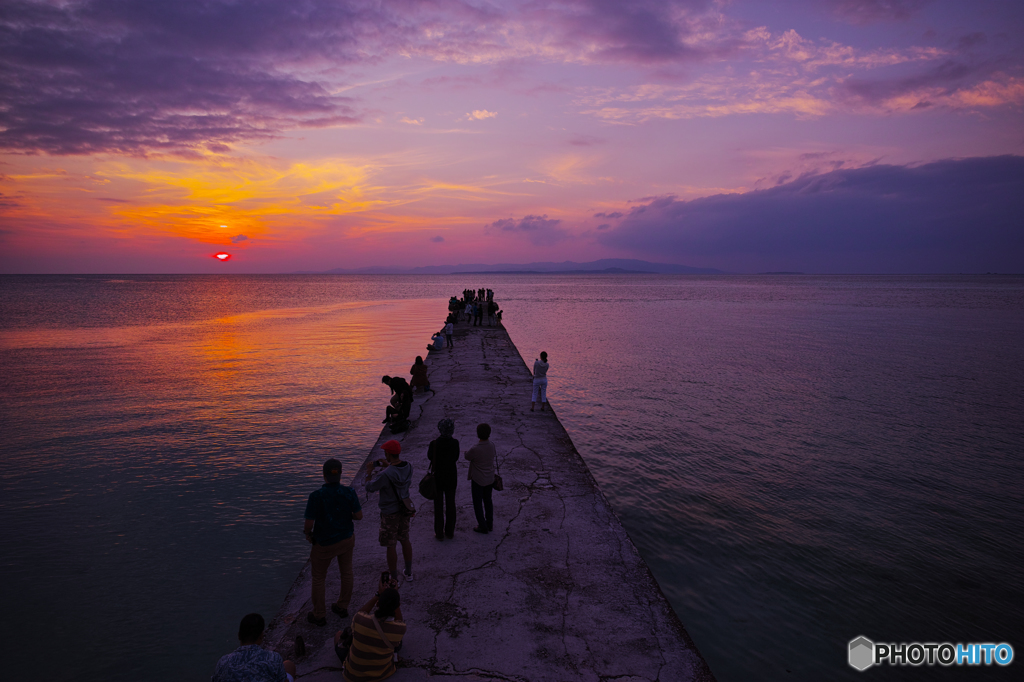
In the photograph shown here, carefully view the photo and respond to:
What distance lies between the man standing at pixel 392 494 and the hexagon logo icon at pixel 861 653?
225 inches

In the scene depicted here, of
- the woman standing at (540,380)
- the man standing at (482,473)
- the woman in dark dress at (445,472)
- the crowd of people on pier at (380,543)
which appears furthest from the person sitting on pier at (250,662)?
the woman standing at (540,380)

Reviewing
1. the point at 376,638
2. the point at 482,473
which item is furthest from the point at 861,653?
the point at 376,638

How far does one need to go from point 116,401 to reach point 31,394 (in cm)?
389

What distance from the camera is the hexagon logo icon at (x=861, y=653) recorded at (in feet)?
19.3

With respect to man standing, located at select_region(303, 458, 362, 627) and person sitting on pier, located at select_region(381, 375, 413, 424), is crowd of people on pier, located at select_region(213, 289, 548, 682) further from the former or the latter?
person sitting on pier, located at select_region(381, 375, 413, 424)

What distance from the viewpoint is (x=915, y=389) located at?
63.0ft

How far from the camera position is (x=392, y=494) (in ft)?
17.8

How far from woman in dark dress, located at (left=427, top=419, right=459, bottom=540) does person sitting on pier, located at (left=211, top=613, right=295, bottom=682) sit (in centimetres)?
275

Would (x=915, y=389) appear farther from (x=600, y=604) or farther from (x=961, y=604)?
(x=600, y=604)

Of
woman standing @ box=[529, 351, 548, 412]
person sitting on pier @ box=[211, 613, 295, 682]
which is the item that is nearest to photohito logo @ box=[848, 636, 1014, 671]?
person sitting on pier @ box=[211, 613, 295, 682]

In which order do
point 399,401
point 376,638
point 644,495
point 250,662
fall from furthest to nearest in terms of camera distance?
1. point 399,401
2. point 644,495
3. point 376,638
4. point 250,662

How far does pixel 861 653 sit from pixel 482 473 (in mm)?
5253

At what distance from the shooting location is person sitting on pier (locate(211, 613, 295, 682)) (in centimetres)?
321

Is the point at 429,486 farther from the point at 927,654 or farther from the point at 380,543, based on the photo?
the point at 927,654
